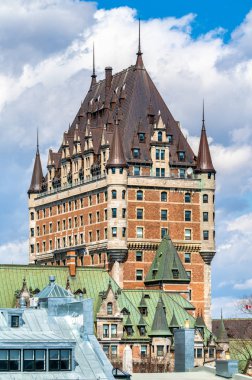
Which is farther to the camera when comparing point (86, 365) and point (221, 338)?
point (221, 338)

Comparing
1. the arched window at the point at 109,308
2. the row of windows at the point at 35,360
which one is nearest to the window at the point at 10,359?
the row of windows at the point at 35,360

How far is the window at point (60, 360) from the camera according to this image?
283 feet

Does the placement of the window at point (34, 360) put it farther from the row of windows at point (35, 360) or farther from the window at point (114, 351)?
the window at point (114, 351)

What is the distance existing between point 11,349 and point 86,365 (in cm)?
553

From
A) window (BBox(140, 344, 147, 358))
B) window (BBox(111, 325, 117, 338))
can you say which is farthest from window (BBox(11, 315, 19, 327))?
window (BBox(140, 344, 147, 358))

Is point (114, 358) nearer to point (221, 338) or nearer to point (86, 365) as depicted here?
point (221, 338)

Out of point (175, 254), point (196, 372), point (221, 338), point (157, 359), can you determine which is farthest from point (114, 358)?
point (196, 372)

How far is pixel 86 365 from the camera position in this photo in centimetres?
8844

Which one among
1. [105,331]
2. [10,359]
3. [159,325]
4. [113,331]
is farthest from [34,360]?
[159,325]

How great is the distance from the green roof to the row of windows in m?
104

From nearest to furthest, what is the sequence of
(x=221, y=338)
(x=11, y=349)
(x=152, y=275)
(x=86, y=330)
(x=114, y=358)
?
(x=11, y=349) → (x=86, y=330) → (x=114, y=358) → (x=221, y=338) → (x=152, y=275)

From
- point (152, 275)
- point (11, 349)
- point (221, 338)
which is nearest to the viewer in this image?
point (11, 349)

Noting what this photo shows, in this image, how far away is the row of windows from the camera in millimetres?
85188

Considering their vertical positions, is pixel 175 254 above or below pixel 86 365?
above
